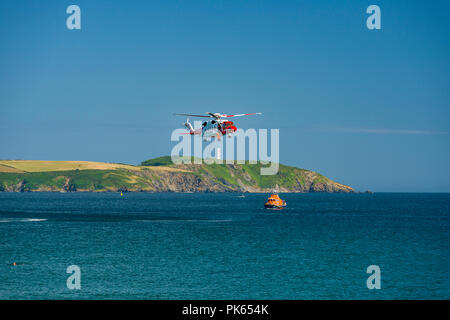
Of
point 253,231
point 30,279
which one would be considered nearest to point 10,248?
point 30,279

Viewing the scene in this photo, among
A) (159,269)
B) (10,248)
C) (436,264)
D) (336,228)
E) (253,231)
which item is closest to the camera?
(159,269)

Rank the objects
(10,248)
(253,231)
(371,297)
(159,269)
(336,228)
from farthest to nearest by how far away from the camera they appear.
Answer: (336,228) < (253,231) < (10,248) < (159,269) < (371,297)

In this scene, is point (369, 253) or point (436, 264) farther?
point (369, 253)
